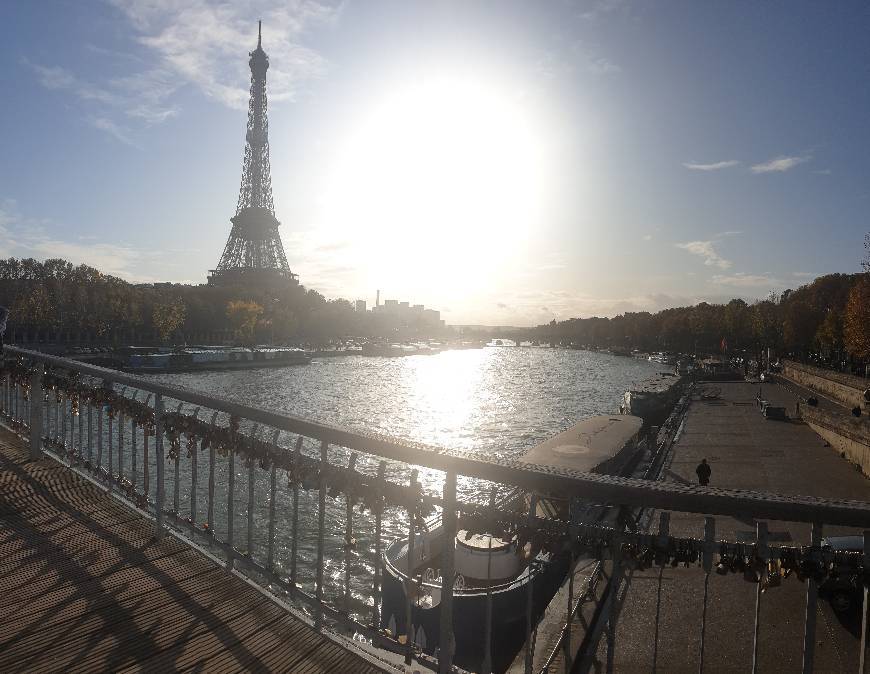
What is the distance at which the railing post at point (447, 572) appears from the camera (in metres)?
2.86

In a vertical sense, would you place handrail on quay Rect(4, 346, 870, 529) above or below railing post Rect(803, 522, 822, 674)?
above

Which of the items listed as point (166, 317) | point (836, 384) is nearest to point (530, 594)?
point (836, 384)

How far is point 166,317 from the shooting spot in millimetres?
94438

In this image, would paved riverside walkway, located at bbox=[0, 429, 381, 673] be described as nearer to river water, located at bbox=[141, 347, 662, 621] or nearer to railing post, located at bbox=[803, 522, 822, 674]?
river water, located at bbox=[141, 347, 662, 621]

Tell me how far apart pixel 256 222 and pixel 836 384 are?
109250 mm

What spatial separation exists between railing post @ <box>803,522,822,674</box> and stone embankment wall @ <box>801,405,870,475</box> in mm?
28037

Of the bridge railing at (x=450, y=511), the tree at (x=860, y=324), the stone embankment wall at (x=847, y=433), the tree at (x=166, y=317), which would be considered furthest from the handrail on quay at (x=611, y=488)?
the tree at (x=166, y=317)

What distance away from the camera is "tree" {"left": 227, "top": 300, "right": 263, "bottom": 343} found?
109188mm

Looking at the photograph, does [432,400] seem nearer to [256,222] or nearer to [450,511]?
[450,511]

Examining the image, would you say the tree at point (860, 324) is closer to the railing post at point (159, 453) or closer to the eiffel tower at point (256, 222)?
the railing post at point (159, 453)

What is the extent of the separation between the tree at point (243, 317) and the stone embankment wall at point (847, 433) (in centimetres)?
9399

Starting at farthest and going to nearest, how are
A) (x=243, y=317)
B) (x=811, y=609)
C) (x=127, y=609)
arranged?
(x=243, y=317) → (x=127, y=609) → (x=811, y=609)

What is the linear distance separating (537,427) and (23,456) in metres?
39.4

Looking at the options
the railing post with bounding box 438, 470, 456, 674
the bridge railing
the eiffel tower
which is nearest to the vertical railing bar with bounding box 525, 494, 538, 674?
the bridge railing
